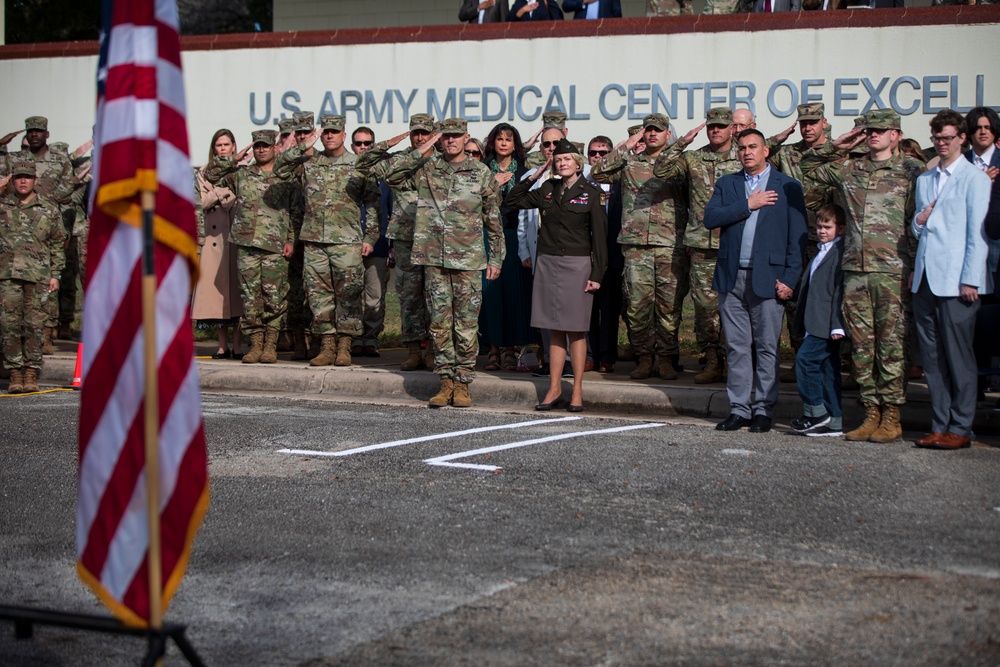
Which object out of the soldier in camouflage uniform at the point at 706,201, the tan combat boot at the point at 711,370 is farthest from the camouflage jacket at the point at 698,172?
the tan combat boot at the point at 711,370

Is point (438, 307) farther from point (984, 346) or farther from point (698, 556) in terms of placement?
point (698, 556)

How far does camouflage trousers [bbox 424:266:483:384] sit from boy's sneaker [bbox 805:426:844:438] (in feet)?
9.53

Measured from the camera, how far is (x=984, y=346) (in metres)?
9.67

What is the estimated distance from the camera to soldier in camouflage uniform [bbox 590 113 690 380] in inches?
482

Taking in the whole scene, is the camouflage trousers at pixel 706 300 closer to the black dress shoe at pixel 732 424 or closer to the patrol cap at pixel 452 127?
the black dress shoe at pixel 732 424

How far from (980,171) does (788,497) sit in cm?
309

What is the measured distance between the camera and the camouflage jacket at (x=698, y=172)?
39.0 feet

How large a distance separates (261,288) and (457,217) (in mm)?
2950

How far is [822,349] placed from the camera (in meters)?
10.0

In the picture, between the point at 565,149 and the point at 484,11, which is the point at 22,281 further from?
the point at 484,11

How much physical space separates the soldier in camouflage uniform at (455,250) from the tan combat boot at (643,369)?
5.01 ft

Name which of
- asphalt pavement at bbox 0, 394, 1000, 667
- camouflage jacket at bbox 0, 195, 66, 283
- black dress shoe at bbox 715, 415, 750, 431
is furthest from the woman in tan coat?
black dress shoe at bbox 715, 415, 750, 431

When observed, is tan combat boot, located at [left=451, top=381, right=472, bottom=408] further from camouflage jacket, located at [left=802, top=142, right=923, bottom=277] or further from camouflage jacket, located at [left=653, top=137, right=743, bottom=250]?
camouflage jacket, located at [left=802, top=142, right=923, bottom=277]

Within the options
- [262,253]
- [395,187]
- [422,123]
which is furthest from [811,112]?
[262,253]
